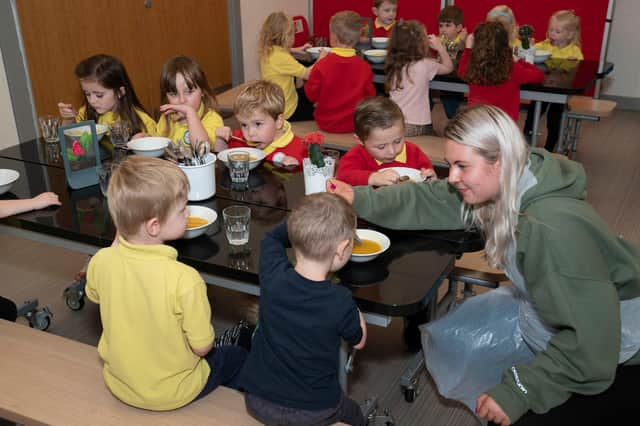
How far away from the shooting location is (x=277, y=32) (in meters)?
4.59

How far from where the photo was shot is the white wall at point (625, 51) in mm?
5898

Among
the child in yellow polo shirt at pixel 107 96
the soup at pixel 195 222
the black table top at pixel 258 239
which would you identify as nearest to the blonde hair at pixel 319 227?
the black table top at pixel 258 239

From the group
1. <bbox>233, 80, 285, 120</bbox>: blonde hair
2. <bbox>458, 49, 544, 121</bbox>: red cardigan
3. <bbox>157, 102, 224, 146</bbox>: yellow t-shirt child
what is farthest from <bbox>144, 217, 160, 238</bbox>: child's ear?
<bbox>458, 49, 544, 121</bbox>: red cardigan

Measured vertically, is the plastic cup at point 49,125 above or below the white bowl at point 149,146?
above

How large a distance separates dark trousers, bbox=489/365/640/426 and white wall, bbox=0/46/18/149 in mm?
3748

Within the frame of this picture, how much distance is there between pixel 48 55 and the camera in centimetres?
441

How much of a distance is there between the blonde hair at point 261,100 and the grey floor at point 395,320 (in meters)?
0.91

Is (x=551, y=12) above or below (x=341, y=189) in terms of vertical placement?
above

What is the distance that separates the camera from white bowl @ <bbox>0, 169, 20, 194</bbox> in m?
2.31

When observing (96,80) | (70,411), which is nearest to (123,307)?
(70,411)

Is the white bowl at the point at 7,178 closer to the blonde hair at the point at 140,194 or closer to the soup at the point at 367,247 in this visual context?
the blonde hair at the point at 140,194

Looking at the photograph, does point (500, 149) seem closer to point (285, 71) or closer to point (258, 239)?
point (258, 239)

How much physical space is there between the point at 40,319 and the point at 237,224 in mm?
1407

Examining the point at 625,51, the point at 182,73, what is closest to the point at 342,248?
the point at 182,73
